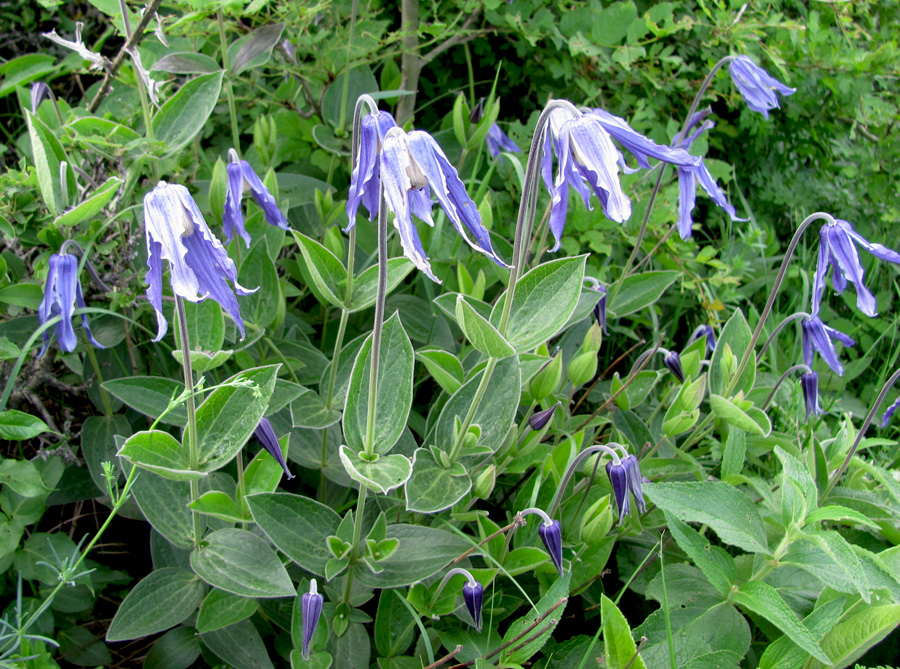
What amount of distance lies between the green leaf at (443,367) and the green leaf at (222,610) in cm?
70

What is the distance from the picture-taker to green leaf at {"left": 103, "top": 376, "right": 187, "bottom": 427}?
1721 mm

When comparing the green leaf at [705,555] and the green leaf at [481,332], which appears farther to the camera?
the green leaf at [705,555]

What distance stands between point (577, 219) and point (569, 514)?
1.17 m

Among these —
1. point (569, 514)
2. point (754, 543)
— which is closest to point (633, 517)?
point (569, 514)

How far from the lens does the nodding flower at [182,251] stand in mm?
1125

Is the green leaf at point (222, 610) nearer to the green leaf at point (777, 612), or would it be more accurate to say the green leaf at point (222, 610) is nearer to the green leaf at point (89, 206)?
the green leaf at point (89, 206)

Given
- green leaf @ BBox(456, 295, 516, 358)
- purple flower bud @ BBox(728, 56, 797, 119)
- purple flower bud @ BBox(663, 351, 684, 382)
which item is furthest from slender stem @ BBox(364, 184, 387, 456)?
purple flower bud @ BBox(728, 56, 797, 119)

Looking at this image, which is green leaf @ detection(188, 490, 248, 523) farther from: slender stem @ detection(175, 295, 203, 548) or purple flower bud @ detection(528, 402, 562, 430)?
purple flower bud @ detection(528, 402, 562, 430)

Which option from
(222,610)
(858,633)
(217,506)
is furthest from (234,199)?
(858,633)

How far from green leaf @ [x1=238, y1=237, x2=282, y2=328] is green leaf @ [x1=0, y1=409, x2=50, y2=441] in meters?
0.58

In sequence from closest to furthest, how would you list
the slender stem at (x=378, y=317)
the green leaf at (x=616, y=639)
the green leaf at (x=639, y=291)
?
the slender stem at (x=378, y=317) < the green leaf at (x=616, y=639) < the green leaf at (x=639, y=291)

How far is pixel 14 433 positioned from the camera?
1.63 metres

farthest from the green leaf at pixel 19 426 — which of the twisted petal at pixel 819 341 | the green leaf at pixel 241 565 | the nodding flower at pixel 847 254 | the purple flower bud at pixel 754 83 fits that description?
the purple flower bud at pixel 754 83

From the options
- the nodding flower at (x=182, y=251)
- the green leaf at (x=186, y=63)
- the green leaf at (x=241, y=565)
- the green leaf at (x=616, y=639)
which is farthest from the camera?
the green leaf at (x=186, y=63)
